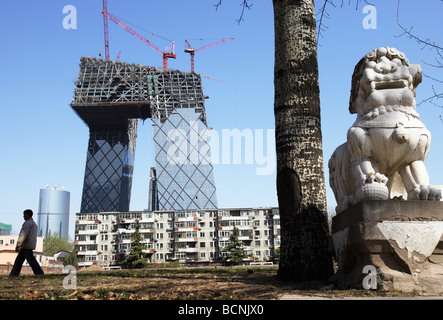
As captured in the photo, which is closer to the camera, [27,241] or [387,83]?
[387,83]

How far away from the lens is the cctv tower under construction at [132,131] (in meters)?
105

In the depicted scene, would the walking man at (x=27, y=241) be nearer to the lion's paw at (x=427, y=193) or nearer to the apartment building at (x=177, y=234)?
the lion's paw at (x=427, y=193)

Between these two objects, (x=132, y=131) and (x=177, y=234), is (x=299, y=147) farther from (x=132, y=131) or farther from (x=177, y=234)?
(x=132, y=131)

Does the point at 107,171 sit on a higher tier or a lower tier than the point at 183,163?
lower

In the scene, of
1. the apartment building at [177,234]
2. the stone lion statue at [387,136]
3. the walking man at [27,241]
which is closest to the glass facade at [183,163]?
the apartment building at [177,234]

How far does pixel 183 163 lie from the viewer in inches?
4254

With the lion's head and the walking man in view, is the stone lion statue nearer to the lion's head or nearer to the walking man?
the lion's head

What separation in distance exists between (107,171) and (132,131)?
14.6 metres

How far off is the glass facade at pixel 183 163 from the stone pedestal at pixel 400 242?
96644 mm

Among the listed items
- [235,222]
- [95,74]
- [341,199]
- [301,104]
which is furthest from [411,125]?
[95,74]

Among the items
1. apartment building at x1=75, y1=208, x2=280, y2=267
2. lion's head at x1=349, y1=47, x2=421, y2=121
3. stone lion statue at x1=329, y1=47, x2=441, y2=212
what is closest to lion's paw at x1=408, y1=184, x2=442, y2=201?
stone lion statue at x1=329, y1=47, x2=441, y2=212

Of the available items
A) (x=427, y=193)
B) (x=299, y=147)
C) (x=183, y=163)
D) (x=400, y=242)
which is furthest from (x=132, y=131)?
(x=400, y=242)

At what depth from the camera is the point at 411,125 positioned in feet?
14.4

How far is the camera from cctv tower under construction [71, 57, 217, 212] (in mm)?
105062
